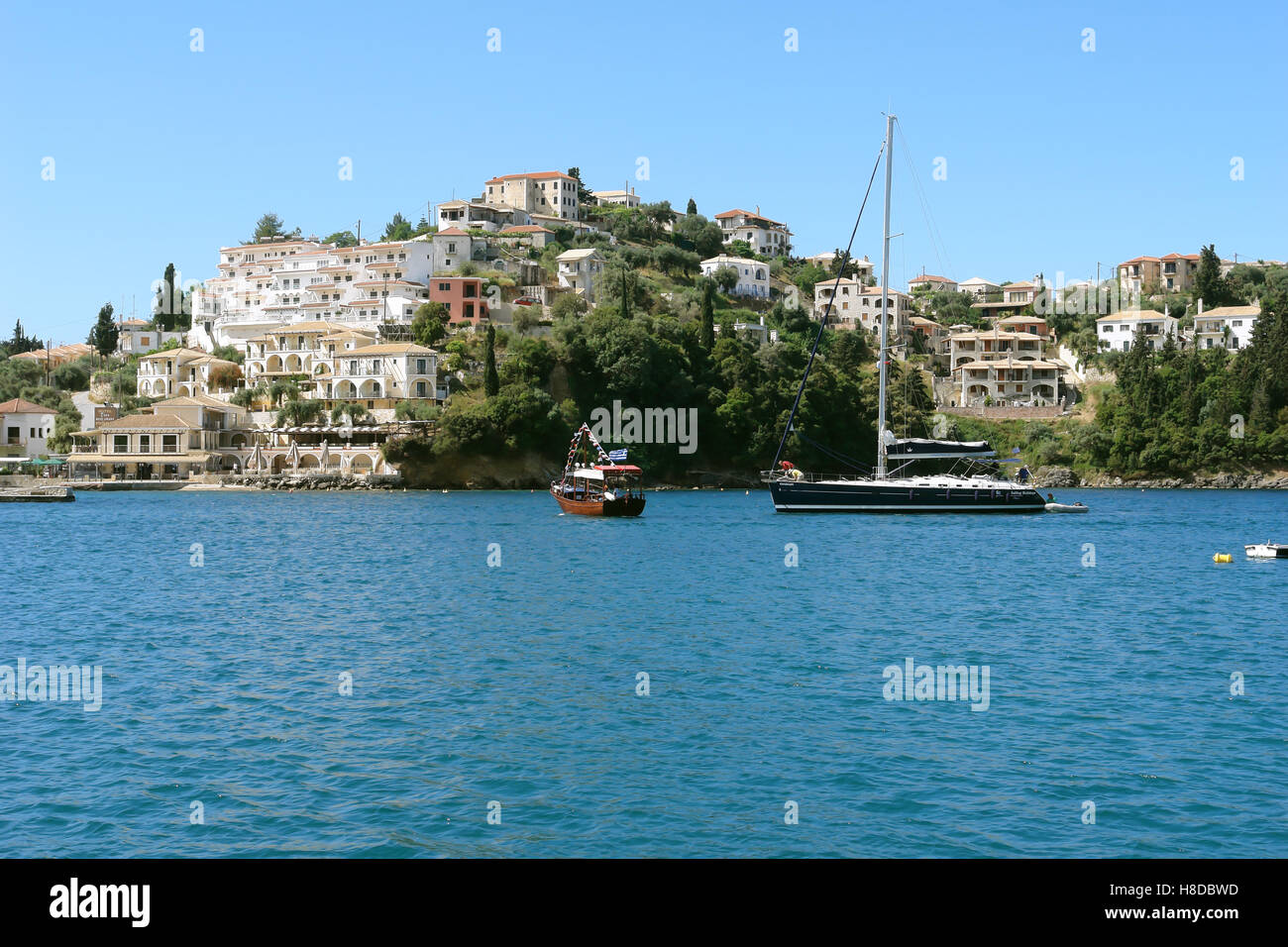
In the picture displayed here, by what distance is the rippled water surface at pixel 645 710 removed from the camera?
11.8m

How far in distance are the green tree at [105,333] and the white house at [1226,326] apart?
11811 cm

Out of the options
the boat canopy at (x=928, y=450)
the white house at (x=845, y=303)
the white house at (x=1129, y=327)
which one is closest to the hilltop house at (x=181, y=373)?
the white house at (x=845, y=303)

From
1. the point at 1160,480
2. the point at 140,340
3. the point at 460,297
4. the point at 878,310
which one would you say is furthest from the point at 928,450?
the point at 140,340

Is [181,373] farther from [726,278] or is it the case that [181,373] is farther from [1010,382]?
[1010,382]

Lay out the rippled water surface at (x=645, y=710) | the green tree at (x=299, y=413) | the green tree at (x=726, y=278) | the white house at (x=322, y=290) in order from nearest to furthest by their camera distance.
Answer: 1. the rippled water surface at (x=645, y=710)
2. the green tree at (x=299, y=413)
3. the white house at (x=322, y=290)
4. the green tree at (x=726, y=278)

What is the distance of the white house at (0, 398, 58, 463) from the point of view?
4070 inches

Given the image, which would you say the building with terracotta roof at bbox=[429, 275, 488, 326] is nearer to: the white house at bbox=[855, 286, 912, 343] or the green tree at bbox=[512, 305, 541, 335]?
the green tree at bbox=[512, 305, 541, 335]

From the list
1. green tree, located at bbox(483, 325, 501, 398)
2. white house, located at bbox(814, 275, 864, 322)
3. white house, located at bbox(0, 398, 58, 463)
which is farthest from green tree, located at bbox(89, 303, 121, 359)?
white house, located at bbox(814, 275, 864, 322)

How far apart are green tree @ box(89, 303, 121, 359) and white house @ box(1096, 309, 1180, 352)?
110 meters

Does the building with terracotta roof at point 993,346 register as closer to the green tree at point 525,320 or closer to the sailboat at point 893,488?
the green tree at point 525,320

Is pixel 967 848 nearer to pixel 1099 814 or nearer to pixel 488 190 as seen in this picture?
pixel 1099 814

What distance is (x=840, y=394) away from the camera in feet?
332
